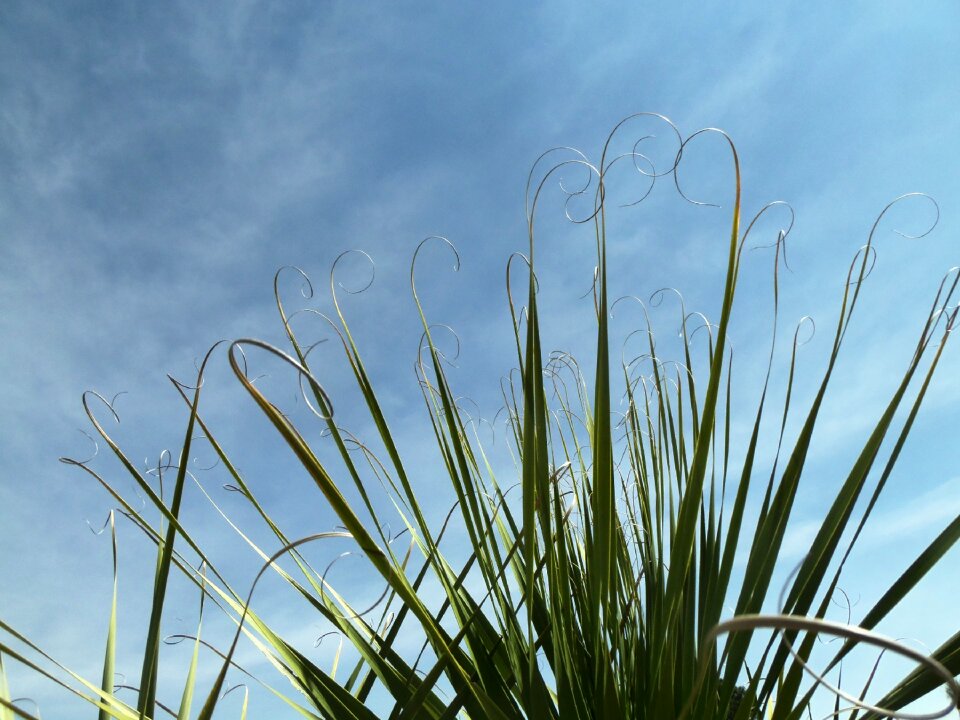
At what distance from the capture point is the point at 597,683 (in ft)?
3.13

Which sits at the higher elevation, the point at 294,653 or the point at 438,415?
Answer: the point at 438,415

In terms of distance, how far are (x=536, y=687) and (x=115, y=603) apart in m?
0.74

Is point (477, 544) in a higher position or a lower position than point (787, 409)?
lower

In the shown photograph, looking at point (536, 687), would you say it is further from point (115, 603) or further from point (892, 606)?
point (115, 603)

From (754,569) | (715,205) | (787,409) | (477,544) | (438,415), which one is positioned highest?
(715,205)

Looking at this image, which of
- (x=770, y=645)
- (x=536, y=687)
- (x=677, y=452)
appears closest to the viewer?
(x=536, y=687)

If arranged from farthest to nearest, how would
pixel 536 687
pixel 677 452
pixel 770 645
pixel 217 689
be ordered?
pixel 677 452, pixel 770 645, pixel 536 687, pixel 217 689

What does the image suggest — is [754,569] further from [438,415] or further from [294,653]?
[294,653]

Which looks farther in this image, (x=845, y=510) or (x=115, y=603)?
(x=115, y=603)

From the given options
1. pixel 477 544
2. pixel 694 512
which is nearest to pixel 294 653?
pixel 477 544

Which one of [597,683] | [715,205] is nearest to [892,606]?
[597,683]

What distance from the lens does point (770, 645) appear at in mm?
975

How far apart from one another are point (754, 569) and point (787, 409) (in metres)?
0.25

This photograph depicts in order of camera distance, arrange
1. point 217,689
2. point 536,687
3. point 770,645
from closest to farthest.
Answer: point 217,689
point 536,687
point 770,645
